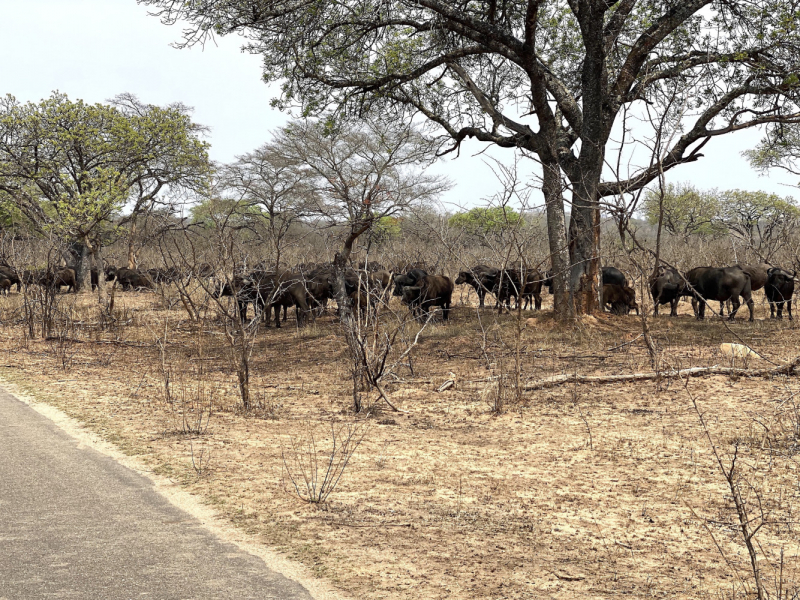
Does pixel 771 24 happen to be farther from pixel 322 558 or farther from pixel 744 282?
pixel 322 558

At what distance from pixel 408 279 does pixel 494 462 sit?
1309 cm

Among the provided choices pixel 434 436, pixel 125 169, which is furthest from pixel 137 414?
pixel 125 169

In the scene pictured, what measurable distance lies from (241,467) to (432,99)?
12.8m

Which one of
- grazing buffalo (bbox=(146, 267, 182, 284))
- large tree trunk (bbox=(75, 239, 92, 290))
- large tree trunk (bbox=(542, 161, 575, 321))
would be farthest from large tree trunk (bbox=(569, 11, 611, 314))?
large tree trunk (bbox=(75, 239, 92, 290))

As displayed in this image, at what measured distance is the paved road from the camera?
13.9 ft

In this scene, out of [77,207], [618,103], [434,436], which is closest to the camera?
[434,436]

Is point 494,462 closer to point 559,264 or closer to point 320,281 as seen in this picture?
point 559,264

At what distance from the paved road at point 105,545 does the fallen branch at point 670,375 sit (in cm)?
602

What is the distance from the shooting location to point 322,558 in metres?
4.76

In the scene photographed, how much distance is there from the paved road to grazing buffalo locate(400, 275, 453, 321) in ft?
42.5

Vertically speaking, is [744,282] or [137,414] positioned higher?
[744,282]

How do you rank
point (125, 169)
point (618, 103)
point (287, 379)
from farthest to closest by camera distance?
point (125, 169), point (618, 103), point (287, 379)

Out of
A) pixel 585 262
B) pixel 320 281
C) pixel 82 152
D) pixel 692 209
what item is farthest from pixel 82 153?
pixel 692 209

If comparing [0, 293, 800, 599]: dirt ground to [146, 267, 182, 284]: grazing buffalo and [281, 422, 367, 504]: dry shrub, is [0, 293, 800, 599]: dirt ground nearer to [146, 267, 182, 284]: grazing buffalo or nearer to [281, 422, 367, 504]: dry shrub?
[281, 422, 367, 504]: dry shrub
